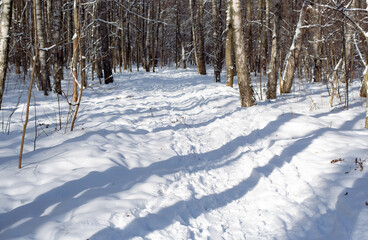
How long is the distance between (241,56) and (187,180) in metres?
4.93

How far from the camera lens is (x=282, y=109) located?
7.13 metres

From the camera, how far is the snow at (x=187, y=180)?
2.57 metres

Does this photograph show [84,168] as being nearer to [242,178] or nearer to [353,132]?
[242,178]

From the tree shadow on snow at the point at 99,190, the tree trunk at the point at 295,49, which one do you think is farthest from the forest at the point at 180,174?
the tree trunk at the point at 295,49

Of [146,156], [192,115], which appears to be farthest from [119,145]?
[192,115]

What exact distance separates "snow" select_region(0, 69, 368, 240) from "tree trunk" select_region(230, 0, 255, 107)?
4.55 feet

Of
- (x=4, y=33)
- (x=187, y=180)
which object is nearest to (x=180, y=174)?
(x=187, y=180)

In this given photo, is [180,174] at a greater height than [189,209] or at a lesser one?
greater

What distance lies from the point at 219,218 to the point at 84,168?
78.0 inches

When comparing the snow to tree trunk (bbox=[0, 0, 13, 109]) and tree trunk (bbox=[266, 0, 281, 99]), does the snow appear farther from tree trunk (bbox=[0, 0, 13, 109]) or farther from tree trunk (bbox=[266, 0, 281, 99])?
tree trunk (bbox=[266, 0, 281, 99])

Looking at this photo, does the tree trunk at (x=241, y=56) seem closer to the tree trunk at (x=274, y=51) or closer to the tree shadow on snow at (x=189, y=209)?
the tree trunk at (x=274, y=51)

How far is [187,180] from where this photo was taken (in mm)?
3648

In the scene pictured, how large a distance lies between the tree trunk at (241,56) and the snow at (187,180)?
139 centimetres

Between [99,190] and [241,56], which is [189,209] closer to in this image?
[99,190]
